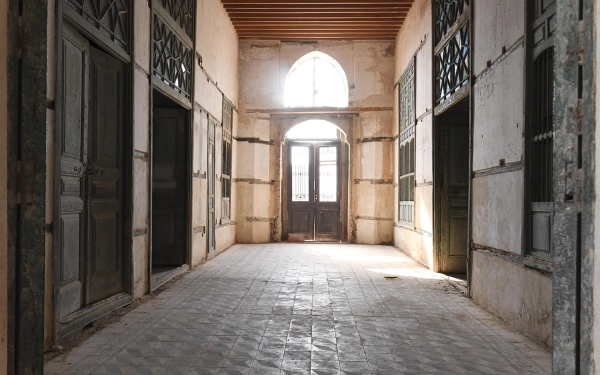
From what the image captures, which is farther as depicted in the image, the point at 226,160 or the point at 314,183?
the point at 314,183

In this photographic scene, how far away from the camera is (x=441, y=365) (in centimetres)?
295

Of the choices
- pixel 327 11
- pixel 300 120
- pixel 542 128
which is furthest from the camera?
pixel 300 120

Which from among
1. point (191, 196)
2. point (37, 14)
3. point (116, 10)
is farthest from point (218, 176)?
point (37, 14)

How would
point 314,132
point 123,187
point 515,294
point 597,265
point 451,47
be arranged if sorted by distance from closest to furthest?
point 597,265 < point 515,294 < point 123,187 < point 451,47 < point 314,132

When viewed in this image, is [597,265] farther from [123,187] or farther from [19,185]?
[123,187]

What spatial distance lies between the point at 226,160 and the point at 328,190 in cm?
303

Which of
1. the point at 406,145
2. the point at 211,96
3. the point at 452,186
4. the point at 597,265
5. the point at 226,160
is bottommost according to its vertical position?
the point at 597,265

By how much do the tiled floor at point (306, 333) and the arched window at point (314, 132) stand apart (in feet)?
19.9

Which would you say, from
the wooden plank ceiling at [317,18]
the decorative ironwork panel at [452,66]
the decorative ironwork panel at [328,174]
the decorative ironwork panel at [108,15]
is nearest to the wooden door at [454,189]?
the decorative ironwork panel at [452,66]

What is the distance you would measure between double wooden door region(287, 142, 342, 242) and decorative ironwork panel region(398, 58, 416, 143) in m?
2.31

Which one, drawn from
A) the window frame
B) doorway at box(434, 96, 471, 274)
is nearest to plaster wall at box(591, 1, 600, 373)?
the window frame

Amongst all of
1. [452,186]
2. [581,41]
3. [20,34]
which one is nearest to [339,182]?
[452,186]

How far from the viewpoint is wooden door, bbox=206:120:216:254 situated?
7785 millimetres

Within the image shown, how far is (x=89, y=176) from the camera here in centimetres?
394
